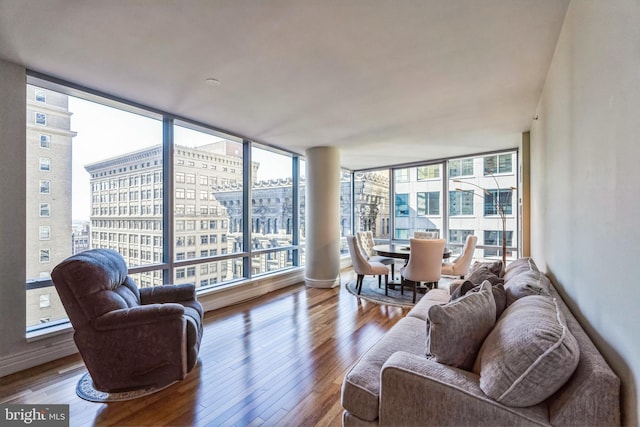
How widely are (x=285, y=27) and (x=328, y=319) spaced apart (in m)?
3.06

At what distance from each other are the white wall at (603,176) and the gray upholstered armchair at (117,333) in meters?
2.43

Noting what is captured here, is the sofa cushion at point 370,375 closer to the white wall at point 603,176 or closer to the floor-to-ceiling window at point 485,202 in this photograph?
the white wall at point 603,176

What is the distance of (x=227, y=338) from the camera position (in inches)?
118

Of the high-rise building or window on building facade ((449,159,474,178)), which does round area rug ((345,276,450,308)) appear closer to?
window on building facade ((449,159,474,178))

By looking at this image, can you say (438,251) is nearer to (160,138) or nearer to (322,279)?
(322,279)

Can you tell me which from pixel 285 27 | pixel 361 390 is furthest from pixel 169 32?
pixel 361 390

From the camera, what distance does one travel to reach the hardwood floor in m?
1.84

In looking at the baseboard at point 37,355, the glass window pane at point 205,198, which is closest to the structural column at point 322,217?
the glass window pane at point 205,198

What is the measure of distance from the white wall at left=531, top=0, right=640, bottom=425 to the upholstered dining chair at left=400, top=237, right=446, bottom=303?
2016 millimetres

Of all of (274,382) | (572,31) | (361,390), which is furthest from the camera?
(274,382)

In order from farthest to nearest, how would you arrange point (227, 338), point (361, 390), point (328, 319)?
1. point (328, 319)
2. point (227, 338)
3. point (361, 390)

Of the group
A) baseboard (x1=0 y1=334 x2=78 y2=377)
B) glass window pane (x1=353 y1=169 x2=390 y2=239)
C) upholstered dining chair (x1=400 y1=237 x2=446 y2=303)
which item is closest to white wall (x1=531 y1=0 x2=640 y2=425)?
upholstered dining chair (x1=400 y1=237 x2=446 y2=303)

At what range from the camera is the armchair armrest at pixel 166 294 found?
2.79 meters

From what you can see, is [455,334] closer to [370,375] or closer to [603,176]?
[370,375]
